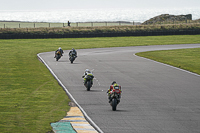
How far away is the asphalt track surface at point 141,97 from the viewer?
13.8 metres

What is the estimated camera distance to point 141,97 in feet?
61.8

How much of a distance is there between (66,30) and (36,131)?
198 feet

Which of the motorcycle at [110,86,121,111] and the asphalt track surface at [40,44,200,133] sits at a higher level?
the motorcycle at [110,86,121,111]

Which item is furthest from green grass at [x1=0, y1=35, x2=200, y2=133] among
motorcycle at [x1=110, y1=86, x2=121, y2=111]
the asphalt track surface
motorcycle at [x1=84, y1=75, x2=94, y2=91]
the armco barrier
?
the armco barrier

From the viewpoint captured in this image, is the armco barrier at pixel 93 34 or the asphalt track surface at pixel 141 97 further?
the armco barrier at pixel 93 34

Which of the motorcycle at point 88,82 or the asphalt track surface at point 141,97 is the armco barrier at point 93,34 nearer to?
the asphalt track surface at point 141,97

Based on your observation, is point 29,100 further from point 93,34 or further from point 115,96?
point 93,34

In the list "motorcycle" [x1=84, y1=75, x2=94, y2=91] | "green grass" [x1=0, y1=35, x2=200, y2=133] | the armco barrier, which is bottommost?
"green grass" [x1=0, y1=35, x2=200, y2=133]

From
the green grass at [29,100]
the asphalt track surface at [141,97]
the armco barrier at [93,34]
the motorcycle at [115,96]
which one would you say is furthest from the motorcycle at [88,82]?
the armco barrier at [93,34]

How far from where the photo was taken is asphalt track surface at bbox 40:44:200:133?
13.8 m

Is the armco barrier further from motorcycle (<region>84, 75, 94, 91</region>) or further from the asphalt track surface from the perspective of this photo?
motorcycle (<region>84, 75, 94, 91</region>)

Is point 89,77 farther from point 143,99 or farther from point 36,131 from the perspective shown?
point 36,131

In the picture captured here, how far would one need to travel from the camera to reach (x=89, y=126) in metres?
13.7

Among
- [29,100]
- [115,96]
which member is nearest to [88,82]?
[29,100]
